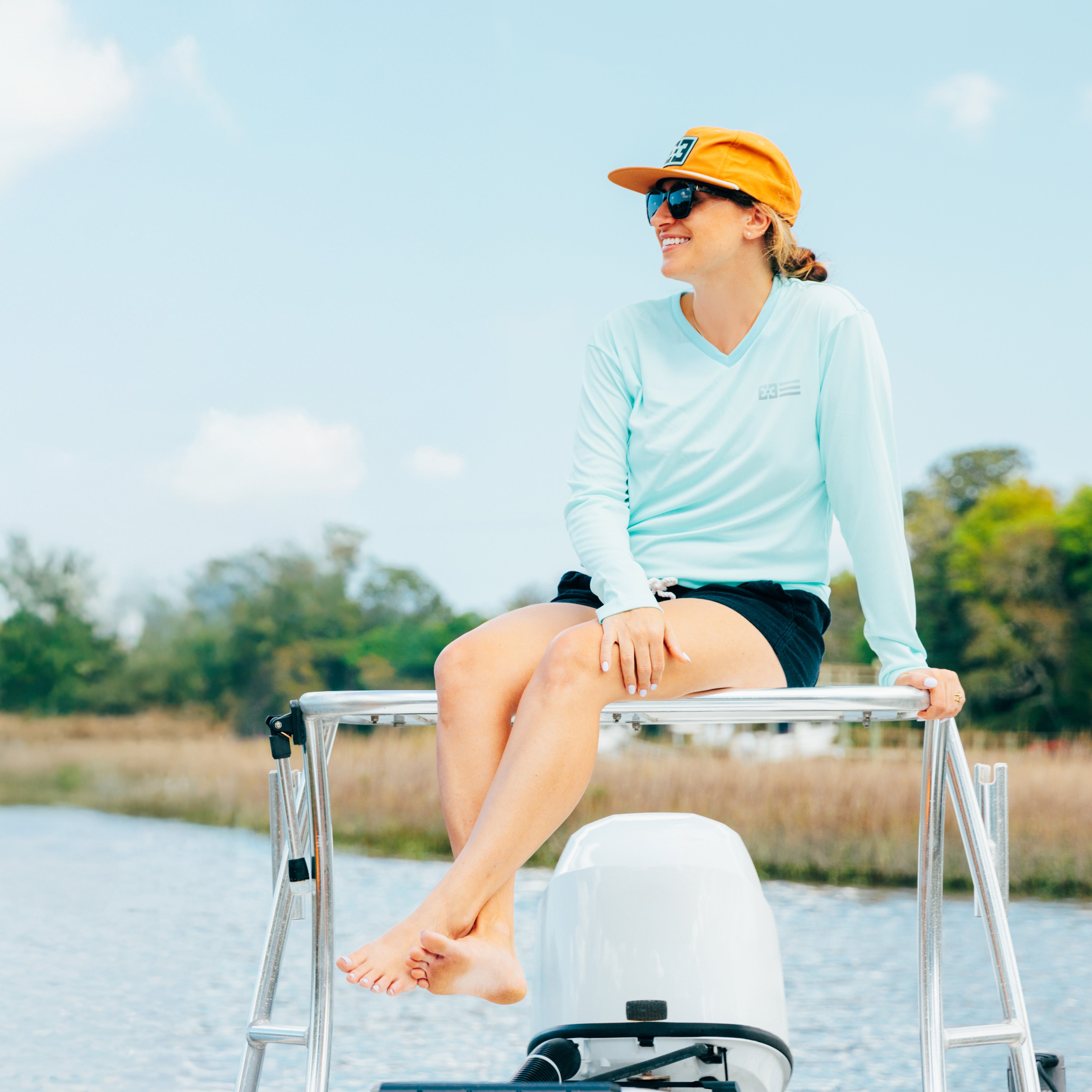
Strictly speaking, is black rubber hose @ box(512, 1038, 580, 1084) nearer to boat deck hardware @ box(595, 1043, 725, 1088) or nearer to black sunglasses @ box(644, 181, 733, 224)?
boat deck hardware @ box(595, 1043, 725, 1088)

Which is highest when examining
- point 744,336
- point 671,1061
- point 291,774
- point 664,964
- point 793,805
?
point 744,336

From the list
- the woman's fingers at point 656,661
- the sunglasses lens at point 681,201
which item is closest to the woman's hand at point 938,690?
the woman's fingers at point 656,661

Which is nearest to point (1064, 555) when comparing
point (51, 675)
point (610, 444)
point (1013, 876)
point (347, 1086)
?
point (1013, 876)

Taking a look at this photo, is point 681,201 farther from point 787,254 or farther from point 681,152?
point 787,254

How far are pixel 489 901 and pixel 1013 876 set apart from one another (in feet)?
26.9

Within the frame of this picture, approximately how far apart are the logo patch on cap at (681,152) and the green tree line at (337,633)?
17.0m

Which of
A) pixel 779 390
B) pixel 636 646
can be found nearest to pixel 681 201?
pixel 779 390

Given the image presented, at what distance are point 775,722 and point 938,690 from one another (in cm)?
23

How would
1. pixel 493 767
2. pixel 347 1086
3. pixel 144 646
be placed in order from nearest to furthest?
pixel 493 767 < pixel 347 1086 < pixel 144 646

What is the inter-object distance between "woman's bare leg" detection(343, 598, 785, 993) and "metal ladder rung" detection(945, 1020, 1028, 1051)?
0.56 meters

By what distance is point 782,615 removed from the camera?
189 centimetres

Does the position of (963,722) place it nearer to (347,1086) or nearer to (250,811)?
(250,811)

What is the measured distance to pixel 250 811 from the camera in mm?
12570

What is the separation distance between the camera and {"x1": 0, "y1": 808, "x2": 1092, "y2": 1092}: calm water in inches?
191
